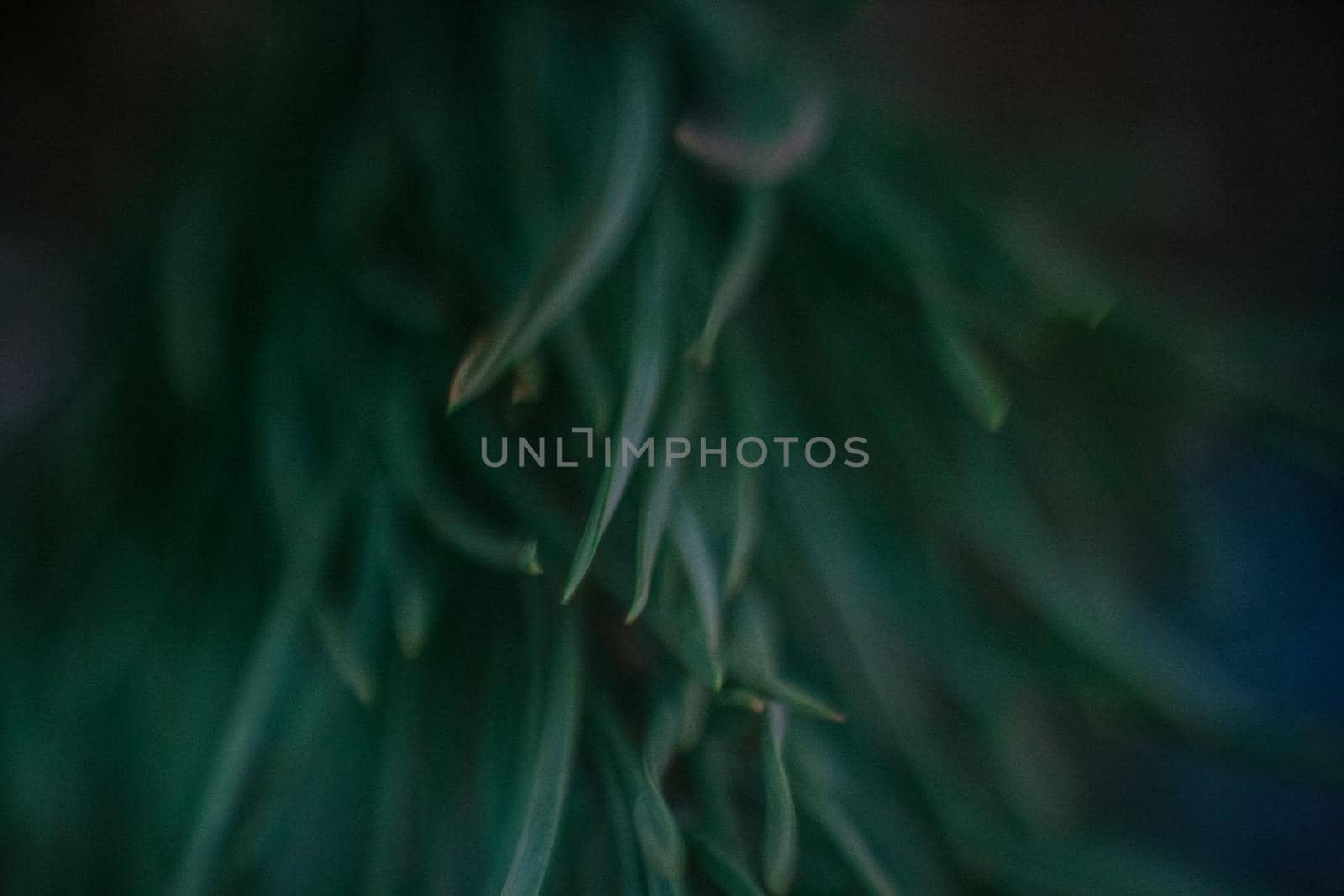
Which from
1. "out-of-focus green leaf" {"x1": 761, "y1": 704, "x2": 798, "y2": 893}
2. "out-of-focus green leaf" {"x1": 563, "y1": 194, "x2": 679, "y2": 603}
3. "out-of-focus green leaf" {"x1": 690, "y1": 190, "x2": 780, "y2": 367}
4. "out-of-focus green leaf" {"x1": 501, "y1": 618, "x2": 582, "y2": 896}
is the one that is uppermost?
"out-of-focus green leaf" {"x1": 690, "y1": 190, "x2": 780, "y2": 367}

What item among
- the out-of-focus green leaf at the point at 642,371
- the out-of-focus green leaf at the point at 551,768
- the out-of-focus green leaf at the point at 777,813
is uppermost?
→ the out-of-focus green leaf at the point at 642,371

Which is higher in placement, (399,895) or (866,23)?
(866,23)

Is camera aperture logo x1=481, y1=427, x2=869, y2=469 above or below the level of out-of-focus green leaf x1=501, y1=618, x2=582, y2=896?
above

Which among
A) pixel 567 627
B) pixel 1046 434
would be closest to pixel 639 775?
pixel 567 627

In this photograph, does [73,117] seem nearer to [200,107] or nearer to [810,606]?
[200,107]

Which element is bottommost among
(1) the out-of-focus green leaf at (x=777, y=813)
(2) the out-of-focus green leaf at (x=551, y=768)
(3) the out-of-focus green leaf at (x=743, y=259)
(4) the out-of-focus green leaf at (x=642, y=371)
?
(2) the out-of-focus green leaf at (x=551, y=768)

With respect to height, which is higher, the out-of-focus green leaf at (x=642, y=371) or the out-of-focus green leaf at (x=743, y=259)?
the out-of-focus green leaf at (x=743, y=259)

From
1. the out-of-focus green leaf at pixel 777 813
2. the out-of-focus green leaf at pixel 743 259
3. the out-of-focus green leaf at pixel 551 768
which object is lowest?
the out-of-focus green leaf at pixel 551 768

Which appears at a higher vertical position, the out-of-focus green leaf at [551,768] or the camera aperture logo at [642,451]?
the camera aperture logo at [642,451]
